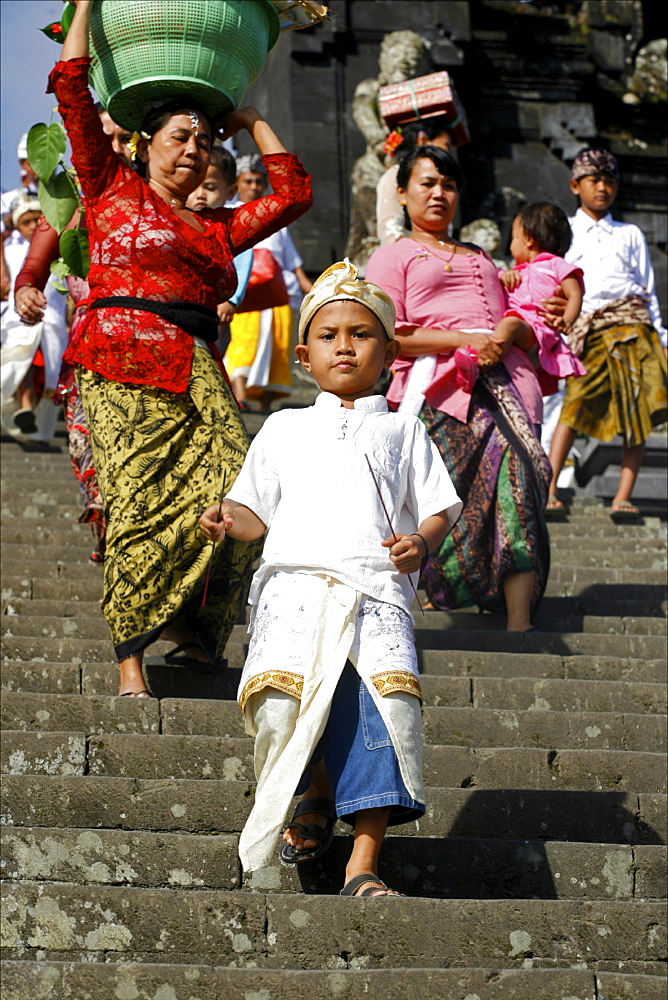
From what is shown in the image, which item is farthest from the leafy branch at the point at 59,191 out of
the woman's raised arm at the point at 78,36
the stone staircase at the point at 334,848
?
the stone staircase at the point at 334,848

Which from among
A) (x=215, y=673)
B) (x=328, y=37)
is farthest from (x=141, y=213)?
(x=328, y=37)

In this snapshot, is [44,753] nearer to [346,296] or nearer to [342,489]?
[342,489]

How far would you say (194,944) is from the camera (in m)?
3.40

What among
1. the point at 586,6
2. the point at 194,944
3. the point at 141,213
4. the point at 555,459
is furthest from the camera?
the point at 586,6

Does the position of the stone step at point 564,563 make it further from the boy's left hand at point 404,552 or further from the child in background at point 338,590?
the boy's left hand at point 404,552

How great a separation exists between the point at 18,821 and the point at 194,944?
0.75 metres

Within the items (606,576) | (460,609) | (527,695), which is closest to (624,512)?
(606,576)

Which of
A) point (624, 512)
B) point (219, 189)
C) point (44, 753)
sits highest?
point (219, 189)

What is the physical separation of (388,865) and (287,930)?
444 mm

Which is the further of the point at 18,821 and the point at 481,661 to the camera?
the point at 481,661

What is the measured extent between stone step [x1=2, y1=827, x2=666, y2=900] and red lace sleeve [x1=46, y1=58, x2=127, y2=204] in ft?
7.32

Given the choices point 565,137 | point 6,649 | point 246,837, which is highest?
point 565,137

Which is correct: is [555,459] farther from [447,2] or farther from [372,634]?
[447,2]

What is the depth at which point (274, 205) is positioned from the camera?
5129 mm
